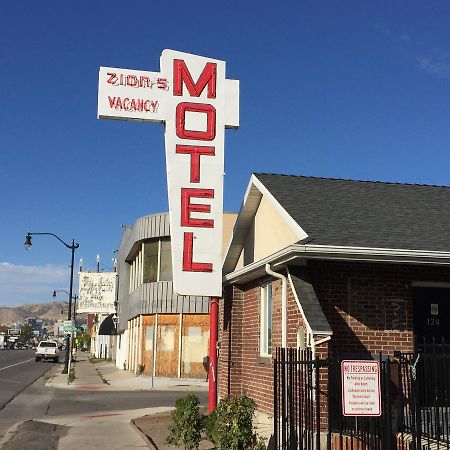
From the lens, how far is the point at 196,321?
2908 centimetres

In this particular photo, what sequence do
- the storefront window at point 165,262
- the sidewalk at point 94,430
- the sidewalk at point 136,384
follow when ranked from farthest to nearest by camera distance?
1. the storefront window at point 165,262
2. the sidewalk at point 136,384
3. the sidewalk at point 94,430

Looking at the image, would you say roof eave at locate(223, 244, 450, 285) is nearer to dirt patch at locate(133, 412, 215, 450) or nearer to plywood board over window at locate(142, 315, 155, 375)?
dirt patch at locate(133, 412, 215, 450)

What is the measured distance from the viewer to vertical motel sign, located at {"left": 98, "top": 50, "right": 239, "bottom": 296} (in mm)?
14117

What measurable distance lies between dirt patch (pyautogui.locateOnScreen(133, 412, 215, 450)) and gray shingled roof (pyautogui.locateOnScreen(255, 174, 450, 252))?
452 cm

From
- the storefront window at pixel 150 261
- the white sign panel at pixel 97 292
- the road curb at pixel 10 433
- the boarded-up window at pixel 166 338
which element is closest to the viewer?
the road curb at pixel 10 433

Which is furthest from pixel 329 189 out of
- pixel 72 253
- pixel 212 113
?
pixel 72 253

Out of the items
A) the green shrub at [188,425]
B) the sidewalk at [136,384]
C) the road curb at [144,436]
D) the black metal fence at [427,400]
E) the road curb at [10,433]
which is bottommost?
the sidewalk at [136,384]

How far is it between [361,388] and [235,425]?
2.05 meters

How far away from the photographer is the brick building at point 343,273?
10.9 meters

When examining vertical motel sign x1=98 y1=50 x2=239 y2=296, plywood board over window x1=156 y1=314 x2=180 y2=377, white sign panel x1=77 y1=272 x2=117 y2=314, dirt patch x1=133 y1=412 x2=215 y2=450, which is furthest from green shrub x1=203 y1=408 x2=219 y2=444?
white sign panel x1=77 y1=272 x2=117 y2=314

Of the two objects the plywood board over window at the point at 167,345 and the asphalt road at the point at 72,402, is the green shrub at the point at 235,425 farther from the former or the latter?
the plywood board over window at the point at 167,345

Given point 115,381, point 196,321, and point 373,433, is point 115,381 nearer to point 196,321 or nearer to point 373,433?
point 196,321

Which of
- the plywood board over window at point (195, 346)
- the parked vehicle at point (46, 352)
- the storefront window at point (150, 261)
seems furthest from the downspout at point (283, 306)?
the parked vehicle at point (46, 352)

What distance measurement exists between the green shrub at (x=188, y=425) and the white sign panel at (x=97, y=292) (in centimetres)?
4297
